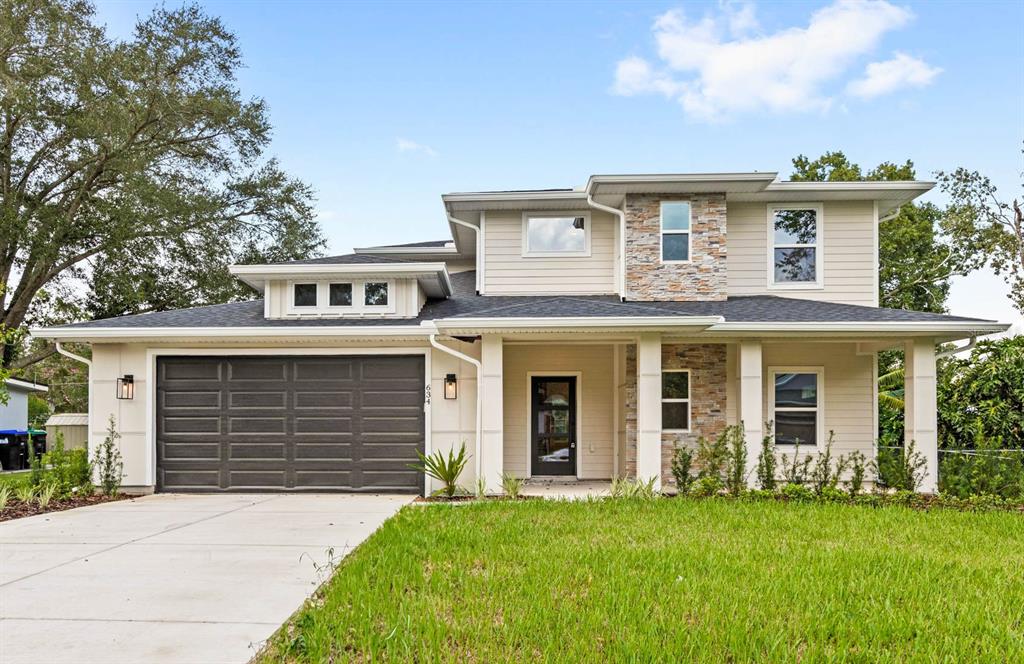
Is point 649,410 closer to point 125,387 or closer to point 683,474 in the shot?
point 683,474

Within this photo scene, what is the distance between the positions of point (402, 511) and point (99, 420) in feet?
19.4

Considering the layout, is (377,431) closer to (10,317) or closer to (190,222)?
(190,222)

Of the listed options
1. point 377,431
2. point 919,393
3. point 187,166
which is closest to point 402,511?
point 377,431

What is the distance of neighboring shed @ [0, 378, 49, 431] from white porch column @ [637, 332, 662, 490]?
2493 cm

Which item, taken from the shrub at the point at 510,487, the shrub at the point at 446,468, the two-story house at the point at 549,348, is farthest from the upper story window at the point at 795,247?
the shrub at the point at 446,468

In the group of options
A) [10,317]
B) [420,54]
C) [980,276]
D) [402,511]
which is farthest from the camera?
[980,276]

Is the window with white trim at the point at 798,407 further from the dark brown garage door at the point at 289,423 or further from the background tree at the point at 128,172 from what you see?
the background tree at the point at 128,172

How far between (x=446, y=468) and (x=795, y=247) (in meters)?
7.44

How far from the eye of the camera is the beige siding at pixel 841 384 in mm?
12781

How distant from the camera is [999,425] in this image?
14.1 meters

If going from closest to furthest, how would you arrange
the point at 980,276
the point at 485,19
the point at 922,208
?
the point at 485,19 → the point at 980,276 → the point at 922,208

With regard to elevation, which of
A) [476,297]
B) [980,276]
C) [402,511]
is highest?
[980,276]

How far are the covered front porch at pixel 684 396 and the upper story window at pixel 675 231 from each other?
1.55 meters

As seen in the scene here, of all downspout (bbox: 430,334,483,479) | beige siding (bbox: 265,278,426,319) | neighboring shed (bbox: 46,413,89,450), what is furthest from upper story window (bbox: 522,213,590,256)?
neighboring shed (bbox: 46,413,89,450)
